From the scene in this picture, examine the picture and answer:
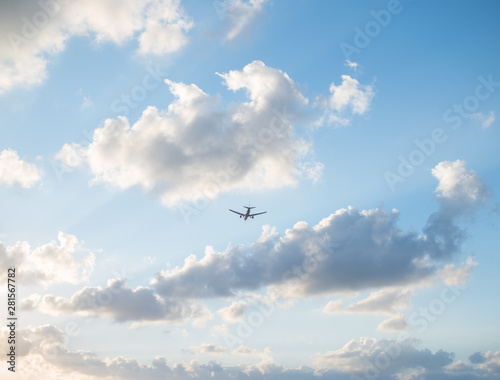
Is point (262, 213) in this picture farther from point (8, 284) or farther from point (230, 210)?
point (8, 284)

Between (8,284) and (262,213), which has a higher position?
(262,213)

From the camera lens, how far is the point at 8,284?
390 feet

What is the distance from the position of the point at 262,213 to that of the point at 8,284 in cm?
12422

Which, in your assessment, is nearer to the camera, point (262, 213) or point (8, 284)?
point (8, 284)

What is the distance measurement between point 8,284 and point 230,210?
114 meters

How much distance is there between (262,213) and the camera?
626 ft

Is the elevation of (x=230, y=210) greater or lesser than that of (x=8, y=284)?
greater

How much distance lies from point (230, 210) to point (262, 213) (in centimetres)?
2121

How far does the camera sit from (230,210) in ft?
650

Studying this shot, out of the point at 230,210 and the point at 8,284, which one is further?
the point at 230,210

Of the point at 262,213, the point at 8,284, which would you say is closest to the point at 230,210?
the point at 262,213
